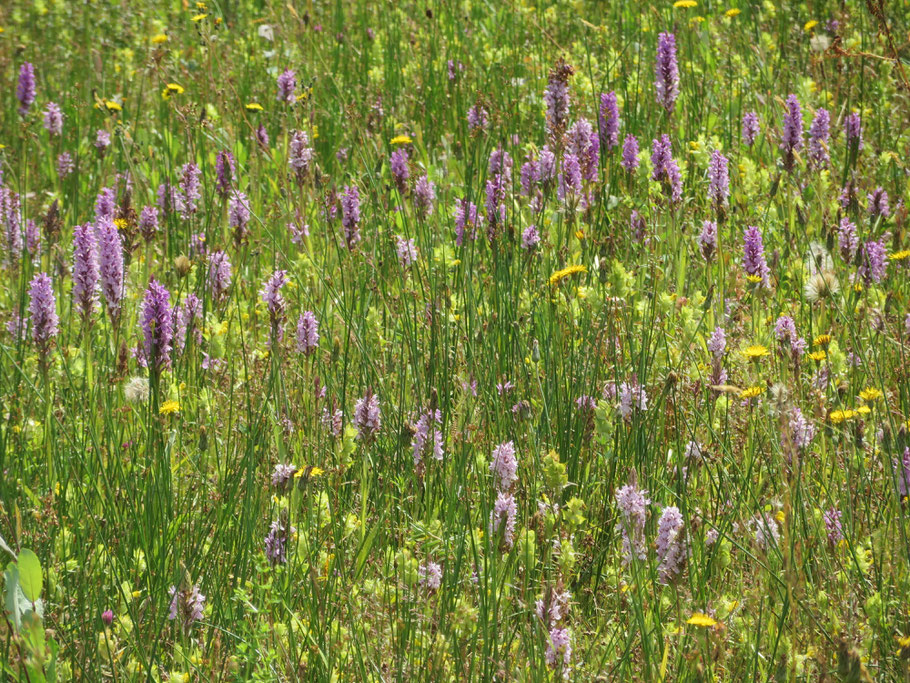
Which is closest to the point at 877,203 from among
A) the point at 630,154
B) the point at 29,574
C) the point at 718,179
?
the point at 718,179

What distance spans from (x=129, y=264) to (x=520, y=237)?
1.38 meters

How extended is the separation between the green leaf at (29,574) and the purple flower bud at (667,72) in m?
2.91

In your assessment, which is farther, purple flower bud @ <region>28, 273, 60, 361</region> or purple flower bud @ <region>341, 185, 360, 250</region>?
purple flower bud @ <region>341, 185, 360, 250</region>

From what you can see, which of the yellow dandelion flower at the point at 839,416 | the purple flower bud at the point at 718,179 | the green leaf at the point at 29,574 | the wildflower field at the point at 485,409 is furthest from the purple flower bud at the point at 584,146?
the green leaf at the point at 29,574

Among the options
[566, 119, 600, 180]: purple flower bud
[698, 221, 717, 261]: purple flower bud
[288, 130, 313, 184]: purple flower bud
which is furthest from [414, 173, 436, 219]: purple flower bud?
[698, 221, 717, 261]: purple flower bud

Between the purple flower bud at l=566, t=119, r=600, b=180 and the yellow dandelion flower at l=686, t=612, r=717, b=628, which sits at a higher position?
the purple flower bud at l=566, t=119, r=600, b=180

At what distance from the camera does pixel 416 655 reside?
66.6 inches

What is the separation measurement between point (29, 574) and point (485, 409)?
1.29 m

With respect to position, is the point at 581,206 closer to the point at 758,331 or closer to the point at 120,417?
the point at 758,331

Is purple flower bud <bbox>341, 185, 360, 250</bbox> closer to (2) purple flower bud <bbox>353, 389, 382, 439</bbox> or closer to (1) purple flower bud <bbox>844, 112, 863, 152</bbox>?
(2) purple flower bud <bbox>353, 389, 382, 439</bbox>

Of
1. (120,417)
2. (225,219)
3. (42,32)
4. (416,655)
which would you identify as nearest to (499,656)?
(416,655)

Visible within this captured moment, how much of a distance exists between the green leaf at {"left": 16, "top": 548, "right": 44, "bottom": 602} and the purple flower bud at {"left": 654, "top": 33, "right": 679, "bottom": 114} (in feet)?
9.54

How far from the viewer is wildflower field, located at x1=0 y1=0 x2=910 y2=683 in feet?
5.60

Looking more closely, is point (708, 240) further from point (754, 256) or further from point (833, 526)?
point (833, 526)
